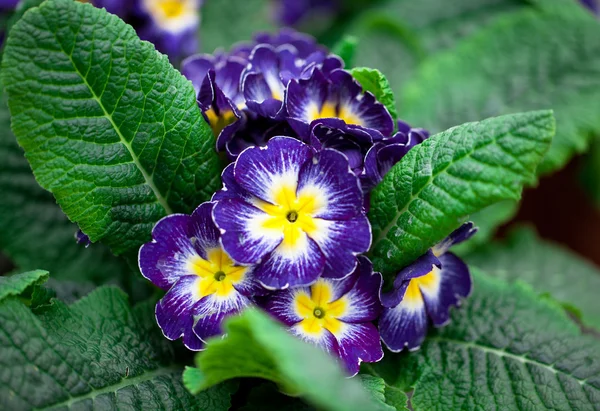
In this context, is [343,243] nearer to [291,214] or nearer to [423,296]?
[291,214]

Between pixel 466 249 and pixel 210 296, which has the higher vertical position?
pixel 210 296

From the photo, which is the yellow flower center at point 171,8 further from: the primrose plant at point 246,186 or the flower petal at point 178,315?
the flower petal at point 178,315

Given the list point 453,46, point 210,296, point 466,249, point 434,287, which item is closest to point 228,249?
point 210,296

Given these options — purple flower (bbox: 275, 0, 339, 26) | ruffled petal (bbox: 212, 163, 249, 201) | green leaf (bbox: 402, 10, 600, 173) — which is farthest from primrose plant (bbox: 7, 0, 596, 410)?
purple flower (bbox: 275, 0, 339, 26)

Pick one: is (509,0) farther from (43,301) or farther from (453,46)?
(43,301)

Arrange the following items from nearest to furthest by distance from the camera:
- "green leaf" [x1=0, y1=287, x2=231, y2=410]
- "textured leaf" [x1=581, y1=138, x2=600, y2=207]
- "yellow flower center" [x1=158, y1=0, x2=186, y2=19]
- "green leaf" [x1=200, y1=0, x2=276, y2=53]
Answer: "green leaf" [x1=0, y1=287, x2=231, y2=410] < "yellow flower center" [x1=158, y1=0, x2=186, y2=19] < "green leaf" [x1=200, y1=0, x2=276, y2=53] < "textured leaf" [x1=581, y1=138, x2=600, y2=207]

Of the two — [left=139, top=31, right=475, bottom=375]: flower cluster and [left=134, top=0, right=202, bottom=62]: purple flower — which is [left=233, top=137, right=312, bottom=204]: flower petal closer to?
[left=139, top=31, right=475, bottom=375]: flower cluster
